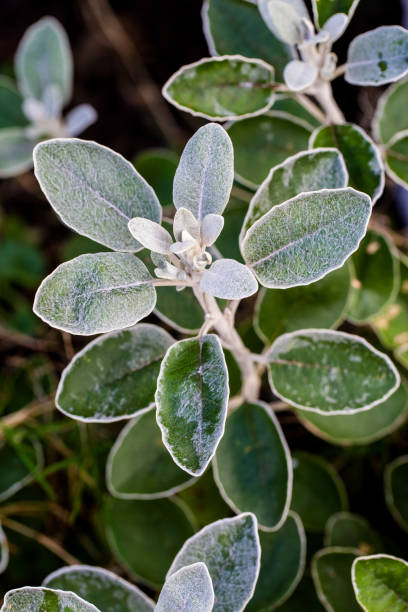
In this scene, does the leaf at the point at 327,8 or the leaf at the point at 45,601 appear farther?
the leaf at the point at 327,8

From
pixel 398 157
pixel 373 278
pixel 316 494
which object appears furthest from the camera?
pixel 316 494

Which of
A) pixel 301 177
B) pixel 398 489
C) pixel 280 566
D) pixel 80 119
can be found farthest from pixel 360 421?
pixel 80 119

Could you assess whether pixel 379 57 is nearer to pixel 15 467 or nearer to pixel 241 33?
pixel 241 33

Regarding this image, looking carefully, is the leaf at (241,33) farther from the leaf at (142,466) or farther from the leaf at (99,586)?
the leaf at (99,586)

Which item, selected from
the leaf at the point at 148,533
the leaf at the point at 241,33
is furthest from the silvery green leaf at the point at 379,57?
the leaf at the point at 148,533

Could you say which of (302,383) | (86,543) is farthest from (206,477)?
(302,383)

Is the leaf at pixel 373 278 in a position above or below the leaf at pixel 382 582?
above
